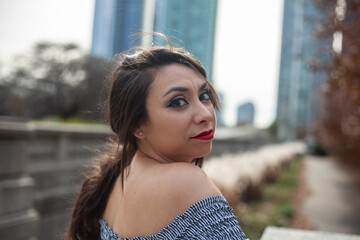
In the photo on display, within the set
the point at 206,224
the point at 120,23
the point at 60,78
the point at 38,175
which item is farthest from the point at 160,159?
the point at 60,78

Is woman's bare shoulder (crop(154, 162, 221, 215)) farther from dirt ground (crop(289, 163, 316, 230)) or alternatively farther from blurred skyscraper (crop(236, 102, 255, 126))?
blurred skyscraper (crop(236, 102, 255, 126))

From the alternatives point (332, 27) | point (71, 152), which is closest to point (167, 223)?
point (332, 27)

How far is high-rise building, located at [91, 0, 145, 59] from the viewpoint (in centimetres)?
192

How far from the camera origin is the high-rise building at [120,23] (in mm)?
1922

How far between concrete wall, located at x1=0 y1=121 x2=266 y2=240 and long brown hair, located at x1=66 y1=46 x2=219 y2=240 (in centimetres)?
78

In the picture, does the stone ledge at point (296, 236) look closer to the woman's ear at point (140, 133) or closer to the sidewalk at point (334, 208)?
the woman's ear at point (140, 133)

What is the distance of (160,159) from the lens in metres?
1.38

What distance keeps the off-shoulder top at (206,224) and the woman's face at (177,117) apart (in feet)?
0.90

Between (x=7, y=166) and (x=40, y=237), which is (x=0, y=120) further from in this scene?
(x=40, y=237)

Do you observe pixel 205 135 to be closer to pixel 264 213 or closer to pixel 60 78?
pixel 264 213

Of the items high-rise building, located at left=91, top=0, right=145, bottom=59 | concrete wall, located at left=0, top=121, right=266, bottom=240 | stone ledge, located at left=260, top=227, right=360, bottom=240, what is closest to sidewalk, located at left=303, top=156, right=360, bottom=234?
concrete wall, located at left=0, top=121, right=266, bottom=240

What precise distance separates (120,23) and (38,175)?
11.2 ft

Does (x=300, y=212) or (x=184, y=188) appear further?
(x=300, y=212)

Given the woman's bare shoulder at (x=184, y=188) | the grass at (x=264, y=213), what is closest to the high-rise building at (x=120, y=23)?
the woman's bare shoulder at (x=184, y=188)
